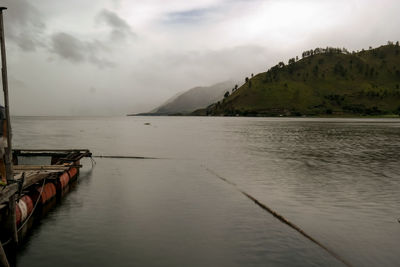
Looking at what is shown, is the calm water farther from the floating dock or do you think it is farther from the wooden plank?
the wooden plank

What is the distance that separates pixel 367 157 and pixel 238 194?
34.9 meters

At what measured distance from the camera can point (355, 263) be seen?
17.3 meters

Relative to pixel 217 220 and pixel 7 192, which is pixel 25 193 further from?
pixel 217 220

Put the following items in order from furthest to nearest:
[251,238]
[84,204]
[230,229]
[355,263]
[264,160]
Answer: [264,160]
[84,204]
[230,229]
[251,238]
[355,263]

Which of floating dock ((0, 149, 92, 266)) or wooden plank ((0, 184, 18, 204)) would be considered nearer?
wooden plank ((0, 184, 18, 204))

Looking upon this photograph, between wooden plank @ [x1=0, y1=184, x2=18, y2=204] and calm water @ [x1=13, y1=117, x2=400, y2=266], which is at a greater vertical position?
wooden plank @ [x1=0, y1=184, x2=18, y2=204]

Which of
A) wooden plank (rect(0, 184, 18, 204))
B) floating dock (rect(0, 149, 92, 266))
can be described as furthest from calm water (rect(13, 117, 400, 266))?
wooden plank (rect(0, 184, 18, 204))

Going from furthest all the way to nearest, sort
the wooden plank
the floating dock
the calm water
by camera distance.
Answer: the calm water
the floating dock
the wooden plank

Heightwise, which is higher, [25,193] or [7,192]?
[7,192]

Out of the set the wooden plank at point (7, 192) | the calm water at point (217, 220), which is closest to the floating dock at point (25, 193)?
the wooden plank at point (7, 192)

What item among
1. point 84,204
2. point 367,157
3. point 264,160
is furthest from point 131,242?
point 367,157

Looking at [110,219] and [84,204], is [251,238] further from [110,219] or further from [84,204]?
[84,204]

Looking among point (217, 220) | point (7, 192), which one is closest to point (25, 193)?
point (7, 192)

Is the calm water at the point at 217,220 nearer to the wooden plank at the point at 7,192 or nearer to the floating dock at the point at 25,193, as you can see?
the floating dock at the point at 25,193
